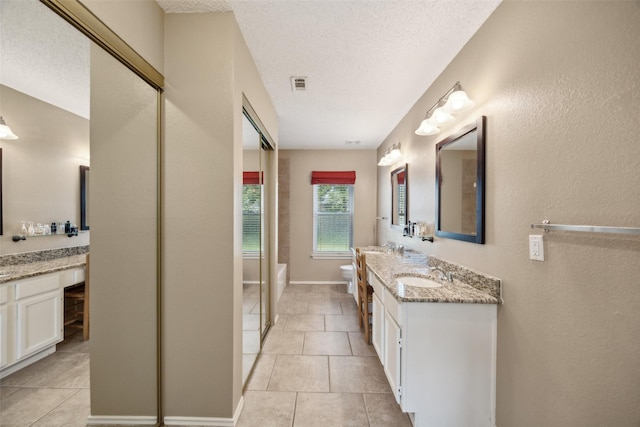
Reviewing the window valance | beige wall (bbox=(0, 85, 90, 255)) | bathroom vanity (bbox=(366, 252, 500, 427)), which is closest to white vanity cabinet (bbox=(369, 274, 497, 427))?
bathroom vanity (bbox=(366, 252, 500, 427))

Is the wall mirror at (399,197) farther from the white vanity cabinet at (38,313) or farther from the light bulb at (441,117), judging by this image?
the white vanity cabinet at (38,313)

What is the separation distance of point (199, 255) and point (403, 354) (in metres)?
1.40

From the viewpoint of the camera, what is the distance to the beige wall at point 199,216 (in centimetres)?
155

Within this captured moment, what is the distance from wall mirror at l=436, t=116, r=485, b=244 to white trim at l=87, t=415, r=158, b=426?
2382mm

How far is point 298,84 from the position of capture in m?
2.39

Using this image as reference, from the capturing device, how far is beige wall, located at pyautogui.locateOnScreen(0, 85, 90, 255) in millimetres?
896

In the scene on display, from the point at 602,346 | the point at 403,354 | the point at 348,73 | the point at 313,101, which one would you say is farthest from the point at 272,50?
the point at 602,346

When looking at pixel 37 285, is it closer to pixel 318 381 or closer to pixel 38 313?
pixel 38 313

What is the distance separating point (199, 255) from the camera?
1.56m

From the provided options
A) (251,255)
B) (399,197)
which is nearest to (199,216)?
(251,255)

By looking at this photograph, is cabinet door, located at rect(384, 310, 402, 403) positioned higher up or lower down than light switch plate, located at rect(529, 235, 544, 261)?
lower down

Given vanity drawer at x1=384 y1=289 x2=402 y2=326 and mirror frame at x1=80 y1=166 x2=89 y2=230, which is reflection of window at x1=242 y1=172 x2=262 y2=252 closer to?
mirror frame at x1=80 y1=166 x2=89 y2=230

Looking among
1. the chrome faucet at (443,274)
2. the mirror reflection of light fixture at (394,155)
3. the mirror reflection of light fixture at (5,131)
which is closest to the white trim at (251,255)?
the mirror reflection of light fixture at (5,131)

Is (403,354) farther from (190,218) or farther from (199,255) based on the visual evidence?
(190,218)
